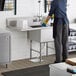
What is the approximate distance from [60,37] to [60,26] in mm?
233

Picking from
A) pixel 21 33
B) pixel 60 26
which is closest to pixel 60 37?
pixel 60 26

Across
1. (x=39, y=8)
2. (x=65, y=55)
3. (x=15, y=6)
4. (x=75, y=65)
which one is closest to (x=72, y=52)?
(x=65, y=55)

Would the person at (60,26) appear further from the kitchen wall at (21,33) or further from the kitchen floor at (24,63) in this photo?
the kitchen wall at (21,33)

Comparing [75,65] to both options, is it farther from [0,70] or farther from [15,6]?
[15,6]

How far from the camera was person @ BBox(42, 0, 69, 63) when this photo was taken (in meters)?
5.37

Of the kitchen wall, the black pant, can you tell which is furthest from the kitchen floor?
the black pant

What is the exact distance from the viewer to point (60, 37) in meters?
5.45

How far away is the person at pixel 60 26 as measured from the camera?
17.6 feet

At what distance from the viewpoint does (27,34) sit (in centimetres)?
607

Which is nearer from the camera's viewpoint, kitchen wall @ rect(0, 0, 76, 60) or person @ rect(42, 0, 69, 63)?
person @ rect(42, 0, 69, 63)

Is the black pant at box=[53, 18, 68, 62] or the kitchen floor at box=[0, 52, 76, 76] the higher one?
the black pant at box=[53, 18, 68, 62]

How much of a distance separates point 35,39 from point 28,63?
56 cm

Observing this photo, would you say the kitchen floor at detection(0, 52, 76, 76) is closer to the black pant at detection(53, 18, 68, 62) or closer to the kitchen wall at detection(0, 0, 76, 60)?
the kitchen wall at detection(0, 0, 76, 60)

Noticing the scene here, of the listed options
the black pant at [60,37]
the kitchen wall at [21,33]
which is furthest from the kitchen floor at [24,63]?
the black pant at [60,37]
